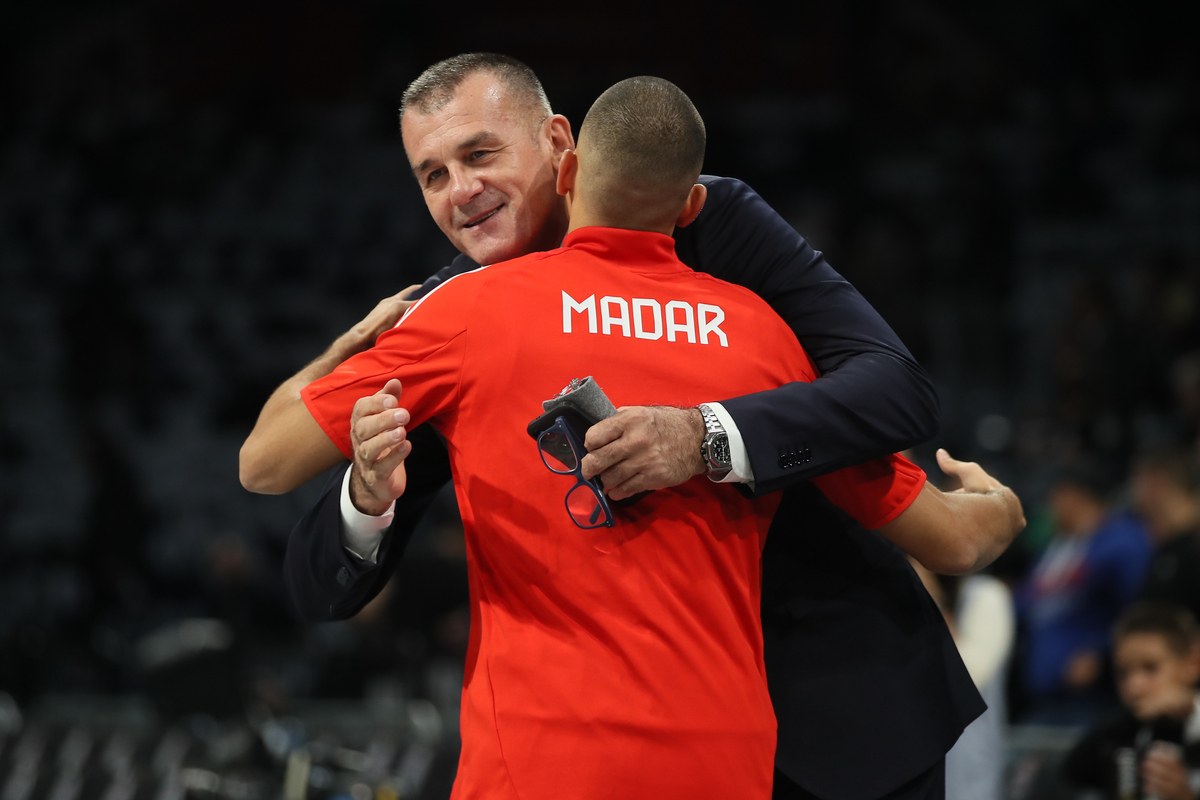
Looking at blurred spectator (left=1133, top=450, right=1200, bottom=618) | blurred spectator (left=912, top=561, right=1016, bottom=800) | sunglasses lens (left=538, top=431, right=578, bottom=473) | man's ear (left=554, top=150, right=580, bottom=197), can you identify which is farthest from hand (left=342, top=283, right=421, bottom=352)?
blurred spectator (left=1133, top=450, right=1200, bottom=618)

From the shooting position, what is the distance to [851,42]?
11.8m

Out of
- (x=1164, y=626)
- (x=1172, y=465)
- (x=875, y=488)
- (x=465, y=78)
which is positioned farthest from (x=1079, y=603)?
(x=465, y=78)

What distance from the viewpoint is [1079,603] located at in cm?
627

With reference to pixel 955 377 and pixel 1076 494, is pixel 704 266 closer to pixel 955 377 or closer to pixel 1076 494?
pixel 1076 494

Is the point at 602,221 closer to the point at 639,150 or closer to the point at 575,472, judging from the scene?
the point at 639,150

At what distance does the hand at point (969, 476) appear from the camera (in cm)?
229

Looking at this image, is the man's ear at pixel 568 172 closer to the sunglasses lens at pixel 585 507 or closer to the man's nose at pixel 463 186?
the man's nose at pixel 463 186

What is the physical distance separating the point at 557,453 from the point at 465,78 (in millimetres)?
998

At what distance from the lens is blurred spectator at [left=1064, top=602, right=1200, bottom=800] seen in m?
3.92

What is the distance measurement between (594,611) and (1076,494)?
5.42 m

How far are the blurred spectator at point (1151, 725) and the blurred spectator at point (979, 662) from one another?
0.30 metres

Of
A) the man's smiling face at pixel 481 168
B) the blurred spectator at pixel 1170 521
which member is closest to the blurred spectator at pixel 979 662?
the blurred spectator at pixel 1170 521

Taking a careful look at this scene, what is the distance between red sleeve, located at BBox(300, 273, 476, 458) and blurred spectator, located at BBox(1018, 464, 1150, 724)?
197 inches

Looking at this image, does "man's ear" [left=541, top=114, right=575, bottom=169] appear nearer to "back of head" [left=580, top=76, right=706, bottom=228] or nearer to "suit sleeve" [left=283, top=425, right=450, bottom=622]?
"back of head" [left=580, top=76, right=706, bottom=228]
